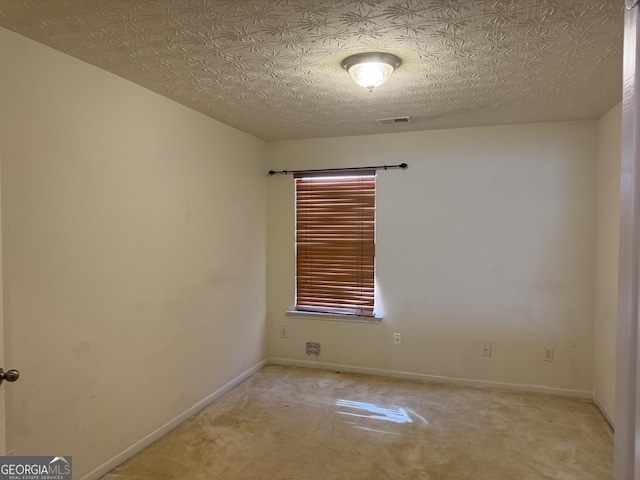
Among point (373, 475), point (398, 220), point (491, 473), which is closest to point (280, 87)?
point (398, 220)

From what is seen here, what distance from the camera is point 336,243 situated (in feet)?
13.2

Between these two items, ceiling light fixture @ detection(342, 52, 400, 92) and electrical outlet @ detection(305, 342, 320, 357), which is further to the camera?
electrical outlet @ detection(305, 342, 320, 357)

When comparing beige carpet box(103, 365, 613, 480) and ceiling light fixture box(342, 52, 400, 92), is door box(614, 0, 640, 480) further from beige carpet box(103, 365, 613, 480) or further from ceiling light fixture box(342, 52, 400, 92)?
beige carpet box(103, 365, 613, 480)

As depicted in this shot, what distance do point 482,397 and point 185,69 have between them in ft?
11.0

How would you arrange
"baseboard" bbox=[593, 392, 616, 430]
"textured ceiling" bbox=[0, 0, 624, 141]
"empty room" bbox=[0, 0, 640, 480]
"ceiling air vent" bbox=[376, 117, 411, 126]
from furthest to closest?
"ceiling air vent" bbox=[376, 117, 411, 126]
"baseboard" bbox=[593, 392, 616, 430]
"empty room" bbox=[0, 0, 640, 480]
"textured ceiling" bbox=[0, 0, 624, 141]

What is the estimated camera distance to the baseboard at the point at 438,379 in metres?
3.39

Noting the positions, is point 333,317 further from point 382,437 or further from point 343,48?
point 343,48

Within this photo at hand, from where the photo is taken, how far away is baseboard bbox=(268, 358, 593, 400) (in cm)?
339

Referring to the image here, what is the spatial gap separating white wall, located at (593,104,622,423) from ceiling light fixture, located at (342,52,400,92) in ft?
6.09

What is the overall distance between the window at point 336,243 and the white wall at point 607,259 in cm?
187

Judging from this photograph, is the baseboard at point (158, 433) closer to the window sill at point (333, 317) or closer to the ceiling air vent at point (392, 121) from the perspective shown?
the window sill at point (333, 317)

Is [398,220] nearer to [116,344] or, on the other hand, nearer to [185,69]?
[185,69]

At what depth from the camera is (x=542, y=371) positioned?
344cm

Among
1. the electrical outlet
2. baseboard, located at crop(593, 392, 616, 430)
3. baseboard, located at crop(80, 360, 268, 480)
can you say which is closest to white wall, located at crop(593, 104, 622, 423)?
baseboard, located at crop(593, 392, 616, 430)
